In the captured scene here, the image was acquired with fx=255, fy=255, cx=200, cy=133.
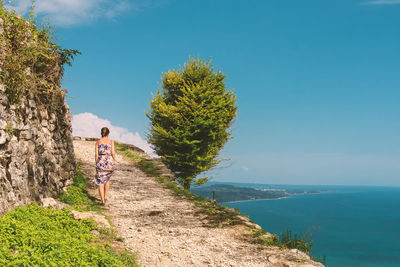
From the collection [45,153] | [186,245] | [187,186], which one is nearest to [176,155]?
[187,186]

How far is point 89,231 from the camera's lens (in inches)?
244

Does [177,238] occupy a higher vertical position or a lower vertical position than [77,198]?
lower

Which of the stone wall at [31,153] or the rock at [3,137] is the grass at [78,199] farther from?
the rock at [3,137]

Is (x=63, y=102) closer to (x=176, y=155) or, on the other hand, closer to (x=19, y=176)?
(x=19, y=176)

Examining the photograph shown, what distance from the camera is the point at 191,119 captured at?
1708 centimetres

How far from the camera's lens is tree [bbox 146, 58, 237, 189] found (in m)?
17.0

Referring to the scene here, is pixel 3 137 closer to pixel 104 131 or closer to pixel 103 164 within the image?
pixel 104 131

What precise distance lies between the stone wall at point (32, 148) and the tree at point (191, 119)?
24.5 feet

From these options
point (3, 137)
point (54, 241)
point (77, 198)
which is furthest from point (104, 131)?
point (54, 241)

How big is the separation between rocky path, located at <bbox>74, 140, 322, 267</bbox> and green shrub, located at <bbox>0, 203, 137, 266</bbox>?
1029 millimetres

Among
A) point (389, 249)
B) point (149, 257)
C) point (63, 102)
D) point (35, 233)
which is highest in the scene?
point (63, 102)

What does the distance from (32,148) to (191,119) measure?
10.7 meters

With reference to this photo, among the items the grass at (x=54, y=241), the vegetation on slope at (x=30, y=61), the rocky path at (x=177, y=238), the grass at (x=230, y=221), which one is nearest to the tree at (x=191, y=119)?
the grass at (x=230, y=221)

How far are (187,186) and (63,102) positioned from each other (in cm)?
1092
